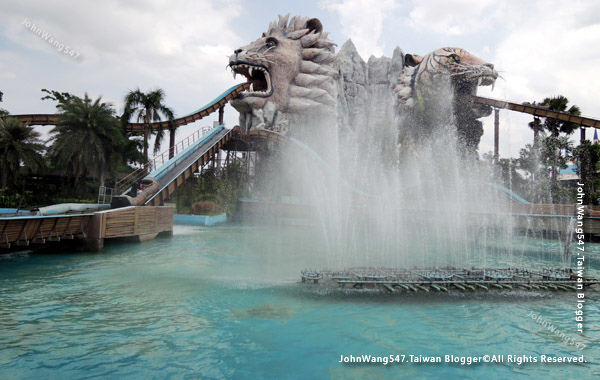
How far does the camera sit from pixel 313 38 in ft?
134

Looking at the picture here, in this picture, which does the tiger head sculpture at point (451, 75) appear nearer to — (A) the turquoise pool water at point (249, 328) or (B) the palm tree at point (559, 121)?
(B) the palm tree at point (559, 121)

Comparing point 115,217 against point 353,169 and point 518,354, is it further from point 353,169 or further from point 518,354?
point 353,169

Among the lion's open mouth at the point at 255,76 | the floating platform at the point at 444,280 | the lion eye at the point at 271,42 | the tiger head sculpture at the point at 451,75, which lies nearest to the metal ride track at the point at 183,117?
the lion's open mouth at the point at 255,76

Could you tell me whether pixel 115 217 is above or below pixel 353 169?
below

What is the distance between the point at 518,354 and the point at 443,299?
2.58 metres

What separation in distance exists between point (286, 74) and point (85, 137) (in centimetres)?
2119

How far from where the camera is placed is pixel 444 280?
31.1 ft

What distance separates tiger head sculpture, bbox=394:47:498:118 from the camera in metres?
38.1

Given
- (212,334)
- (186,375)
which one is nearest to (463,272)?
(212,334)

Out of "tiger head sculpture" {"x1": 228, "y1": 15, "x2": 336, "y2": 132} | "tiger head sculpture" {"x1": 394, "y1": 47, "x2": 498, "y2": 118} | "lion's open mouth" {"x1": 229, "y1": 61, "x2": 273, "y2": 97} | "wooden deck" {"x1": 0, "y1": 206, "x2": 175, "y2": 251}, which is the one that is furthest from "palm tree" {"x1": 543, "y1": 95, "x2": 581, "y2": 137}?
"wooden deck" {"x1": 0, "y1": 206, "x2": 175, "y2": 251}

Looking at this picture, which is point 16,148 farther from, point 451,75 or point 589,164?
point 589,164

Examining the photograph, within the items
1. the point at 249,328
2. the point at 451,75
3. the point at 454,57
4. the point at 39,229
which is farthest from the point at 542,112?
the point at 39,229

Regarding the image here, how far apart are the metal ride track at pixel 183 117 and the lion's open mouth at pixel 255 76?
1.17 meters

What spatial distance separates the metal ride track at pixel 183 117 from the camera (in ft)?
92.4
